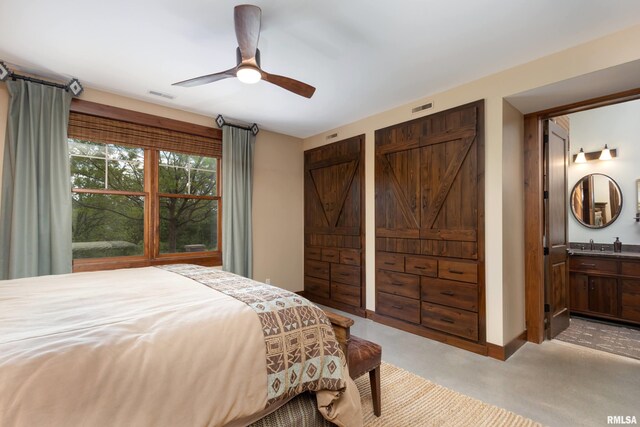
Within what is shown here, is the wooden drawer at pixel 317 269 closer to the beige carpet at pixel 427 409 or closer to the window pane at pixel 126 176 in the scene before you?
the beige carpet at pixel 427 409

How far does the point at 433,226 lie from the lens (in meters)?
3.29

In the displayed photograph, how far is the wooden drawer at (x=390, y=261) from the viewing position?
142 inches

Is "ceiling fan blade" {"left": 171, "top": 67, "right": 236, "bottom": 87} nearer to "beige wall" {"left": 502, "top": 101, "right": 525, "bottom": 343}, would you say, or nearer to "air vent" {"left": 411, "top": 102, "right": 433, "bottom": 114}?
"air vent" {"left": 411, "top": 102, "right": 433, "bottom": 114}

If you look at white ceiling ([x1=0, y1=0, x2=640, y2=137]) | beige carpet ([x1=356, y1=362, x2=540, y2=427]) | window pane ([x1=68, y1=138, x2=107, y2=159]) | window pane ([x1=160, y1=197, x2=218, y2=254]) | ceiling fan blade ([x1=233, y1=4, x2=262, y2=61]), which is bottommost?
beige carpet ([x1=356, y1=362, x2=540, y2=427])

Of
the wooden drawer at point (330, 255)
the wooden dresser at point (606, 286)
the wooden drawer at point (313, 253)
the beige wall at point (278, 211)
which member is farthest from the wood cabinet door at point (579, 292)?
→ the beige wall at point (278, 211)

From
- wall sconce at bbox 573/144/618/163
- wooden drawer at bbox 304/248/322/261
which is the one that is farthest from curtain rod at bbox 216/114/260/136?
wall sconce at bbox 573/144/618/163

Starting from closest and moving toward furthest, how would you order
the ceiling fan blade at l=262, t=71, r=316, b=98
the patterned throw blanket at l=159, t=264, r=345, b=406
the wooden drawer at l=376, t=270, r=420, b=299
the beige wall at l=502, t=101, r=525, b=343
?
1. the patterned throw blanket at l=159, t=264, r=345, b=406
2. the ceiling fan blade at l=262, t=71, r=316, b=98
3. the beige wall at l=502, t=101, r=525, b=343
4. the wooden drawer at l=376, t=270, r=420, b=299

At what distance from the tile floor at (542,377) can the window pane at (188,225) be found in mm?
2607

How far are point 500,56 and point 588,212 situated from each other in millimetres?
3196

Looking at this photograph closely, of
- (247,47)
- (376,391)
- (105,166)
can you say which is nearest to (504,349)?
(376,391)

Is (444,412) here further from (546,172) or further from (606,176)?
(606,176)

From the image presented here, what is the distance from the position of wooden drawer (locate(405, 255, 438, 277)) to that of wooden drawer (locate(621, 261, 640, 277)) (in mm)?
2360

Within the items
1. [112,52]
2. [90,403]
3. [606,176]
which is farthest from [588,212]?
[112,52]

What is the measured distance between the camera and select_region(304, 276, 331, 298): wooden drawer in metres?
4.63
